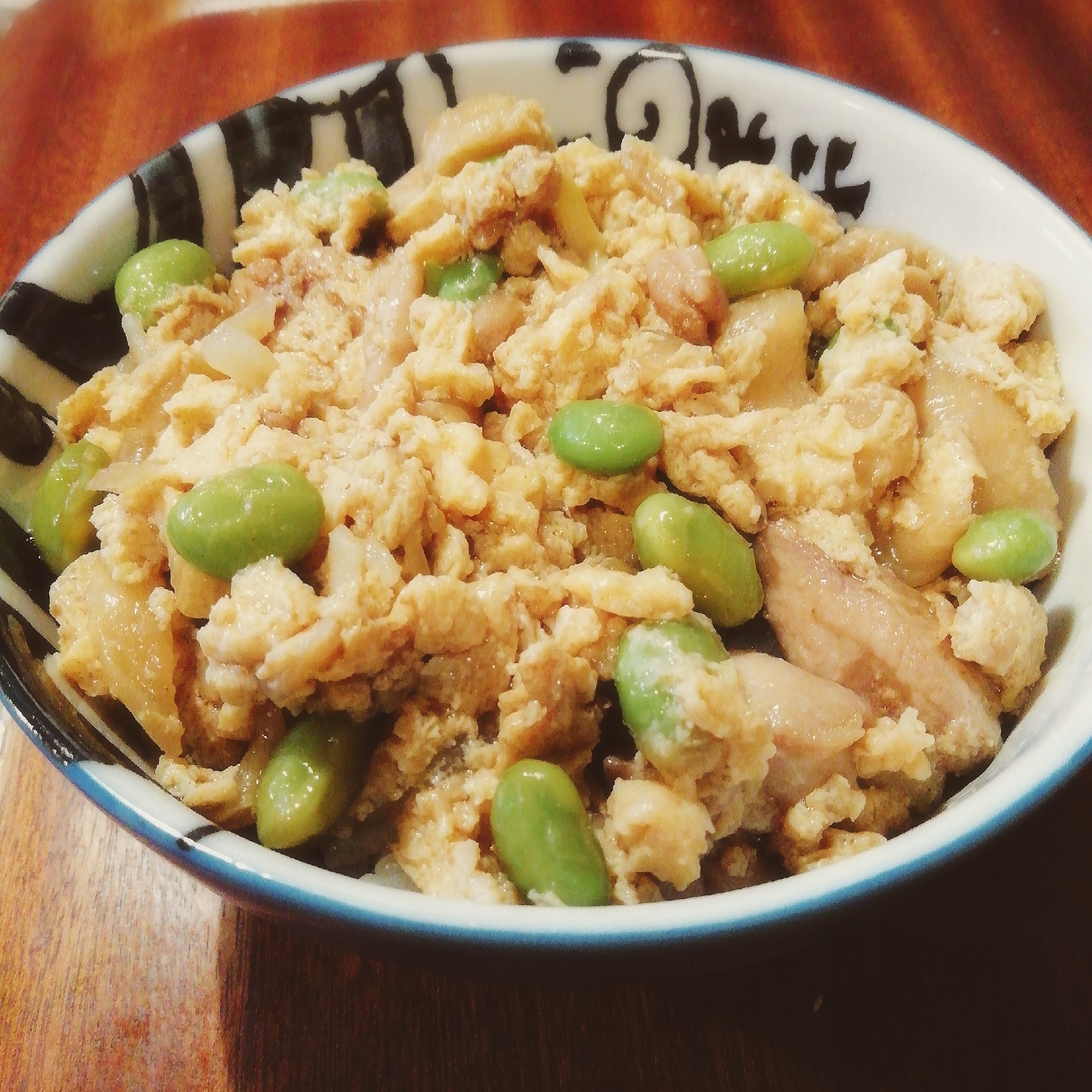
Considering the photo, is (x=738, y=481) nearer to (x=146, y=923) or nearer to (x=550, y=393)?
A: (x=550, y=393)

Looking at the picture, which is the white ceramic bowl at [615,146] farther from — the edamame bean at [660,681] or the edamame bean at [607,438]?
the edamame bean at [607,438]

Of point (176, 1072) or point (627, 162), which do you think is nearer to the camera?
point (176, 1072)

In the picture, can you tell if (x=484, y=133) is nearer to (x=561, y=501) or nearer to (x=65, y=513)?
(x=561, y=501)

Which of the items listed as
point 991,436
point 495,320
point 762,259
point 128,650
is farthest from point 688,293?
point 128,650

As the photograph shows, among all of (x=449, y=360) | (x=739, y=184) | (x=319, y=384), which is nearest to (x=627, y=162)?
(x=739, y=184)

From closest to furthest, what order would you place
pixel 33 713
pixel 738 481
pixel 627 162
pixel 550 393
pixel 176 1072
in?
pixel 33 713 → pixel 176 1072 → pixel 738 481 → pixel 550 393 → pixel 627 162

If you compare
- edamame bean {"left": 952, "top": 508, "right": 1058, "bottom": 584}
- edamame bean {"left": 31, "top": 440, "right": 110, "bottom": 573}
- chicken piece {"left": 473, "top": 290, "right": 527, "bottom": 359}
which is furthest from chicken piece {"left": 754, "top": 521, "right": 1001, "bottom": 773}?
edamame bean {"left": 31, "top": 440, "right": 110, "bottom": 573}

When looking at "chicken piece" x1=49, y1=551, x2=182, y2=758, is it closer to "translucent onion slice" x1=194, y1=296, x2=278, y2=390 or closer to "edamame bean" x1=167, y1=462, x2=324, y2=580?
"edamame bean" x1=167, y1=462, x2=324, y2=580

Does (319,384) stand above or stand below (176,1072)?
above
